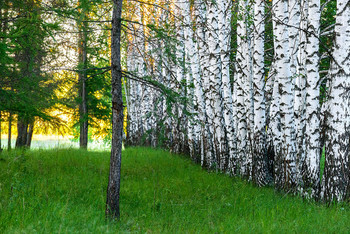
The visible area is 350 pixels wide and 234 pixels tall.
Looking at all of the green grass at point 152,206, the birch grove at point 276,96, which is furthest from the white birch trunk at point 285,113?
the green grass at point 152,206

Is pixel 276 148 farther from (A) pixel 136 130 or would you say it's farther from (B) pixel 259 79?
(A) pixel 136 130

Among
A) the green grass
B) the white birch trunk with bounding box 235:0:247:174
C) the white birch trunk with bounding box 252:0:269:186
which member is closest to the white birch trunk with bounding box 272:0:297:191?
the green grass

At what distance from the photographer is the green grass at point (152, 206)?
5480 mm

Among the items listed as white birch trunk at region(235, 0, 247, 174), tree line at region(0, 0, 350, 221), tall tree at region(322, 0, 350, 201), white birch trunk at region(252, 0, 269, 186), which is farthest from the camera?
white birch trunk at region(235, 0, 247, 174)

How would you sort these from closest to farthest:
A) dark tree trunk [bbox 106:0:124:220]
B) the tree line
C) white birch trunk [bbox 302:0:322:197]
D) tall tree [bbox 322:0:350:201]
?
dark tree trunk [bbox 106:0:124:220] → the tree line → tall tree [bbox 322:0:350:201] → white birch trunk [bbox 302:0:322:197]

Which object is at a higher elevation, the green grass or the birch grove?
the birch grove

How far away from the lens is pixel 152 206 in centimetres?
728

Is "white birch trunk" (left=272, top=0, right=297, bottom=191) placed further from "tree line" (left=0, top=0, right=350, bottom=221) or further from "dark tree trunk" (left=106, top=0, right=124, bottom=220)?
"dark tree trunk" (left=106, top=0, right=124, bottom=220)

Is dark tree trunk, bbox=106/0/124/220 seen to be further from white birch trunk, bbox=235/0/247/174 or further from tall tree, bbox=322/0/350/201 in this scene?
white birch trunk, bbox=235/0/247/174

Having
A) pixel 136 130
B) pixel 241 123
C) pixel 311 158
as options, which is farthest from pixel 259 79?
pixel 136 130

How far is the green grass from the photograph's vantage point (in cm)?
548

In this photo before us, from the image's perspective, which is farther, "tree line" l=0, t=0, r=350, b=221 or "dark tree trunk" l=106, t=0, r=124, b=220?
"tree line" l=0, t=0, r=350, b=221

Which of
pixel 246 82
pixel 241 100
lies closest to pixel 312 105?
pixel 246 82

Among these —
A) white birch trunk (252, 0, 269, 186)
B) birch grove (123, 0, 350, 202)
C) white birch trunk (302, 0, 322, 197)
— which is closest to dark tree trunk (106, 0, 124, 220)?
birch grove (123, 0, 350, 202)
